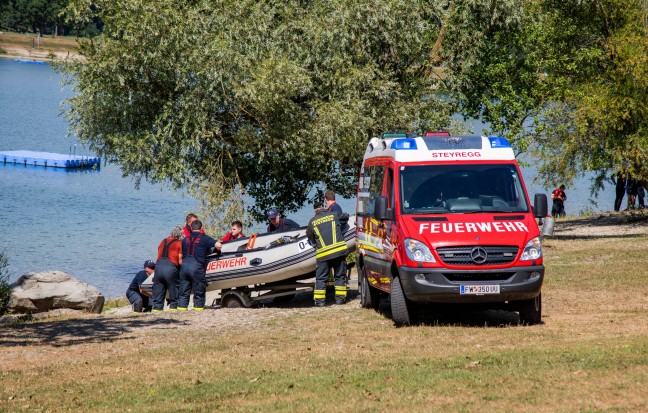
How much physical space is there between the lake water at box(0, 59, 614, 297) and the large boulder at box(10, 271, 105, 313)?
16.5 feet

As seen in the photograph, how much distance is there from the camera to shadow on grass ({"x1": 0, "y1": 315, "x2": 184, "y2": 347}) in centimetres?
1232

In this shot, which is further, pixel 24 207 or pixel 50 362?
pixel 24 207

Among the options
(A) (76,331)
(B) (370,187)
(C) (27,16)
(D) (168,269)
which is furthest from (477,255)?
(C) (27,16)

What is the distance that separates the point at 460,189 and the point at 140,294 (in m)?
9.00

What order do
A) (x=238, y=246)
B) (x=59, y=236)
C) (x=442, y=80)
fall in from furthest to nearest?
(x=59, y=236), (x=442, y=80), (x=238, y=246)

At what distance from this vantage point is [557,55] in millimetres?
30281

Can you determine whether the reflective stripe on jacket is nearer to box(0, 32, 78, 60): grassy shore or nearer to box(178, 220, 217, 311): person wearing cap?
box(178, 220, 217, 311): person wearing cap

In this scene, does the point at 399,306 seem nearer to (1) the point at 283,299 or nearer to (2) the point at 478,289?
(2) the point at 478,289

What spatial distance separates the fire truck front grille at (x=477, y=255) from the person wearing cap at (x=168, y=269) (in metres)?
6.75

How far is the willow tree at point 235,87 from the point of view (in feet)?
78.2

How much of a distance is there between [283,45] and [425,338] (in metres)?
15.6

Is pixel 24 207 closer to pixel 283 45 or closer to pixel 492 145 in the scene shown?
pixel 283 45

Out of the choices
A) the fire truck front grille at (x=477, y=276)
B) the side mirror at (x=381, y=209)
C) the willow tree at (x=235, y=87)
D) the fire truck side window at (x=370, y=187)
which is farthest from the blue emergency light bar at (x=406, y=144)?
the willow tree at (x=235, y=87)

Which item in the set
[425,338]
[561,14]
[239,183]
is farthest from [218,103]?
[425,338]
